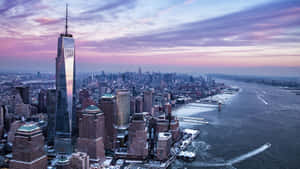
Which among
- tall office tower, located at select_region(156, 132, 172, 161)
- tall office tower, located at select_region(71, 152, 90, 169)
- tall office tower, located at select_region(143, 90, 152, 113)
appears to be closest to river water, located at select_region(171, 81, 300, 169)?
tall office tower, located at select_region(156, 132, 172, 161)

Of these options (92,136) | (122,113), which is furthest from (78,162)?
(122,113)

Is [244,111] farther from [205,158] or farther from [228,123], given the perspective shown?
[205,158]

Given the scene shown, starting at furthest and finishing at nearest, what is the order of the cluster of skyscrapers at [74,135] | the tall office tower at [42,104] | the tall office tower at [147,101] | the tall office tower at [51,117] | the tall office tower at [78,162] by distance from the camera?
the tall office tower at [147,101]
the tall office tower at [42,104]
the tall office tower at [51,117]
the cluster of skyscrapers at [74,135]
the tall office tower at [78,162]

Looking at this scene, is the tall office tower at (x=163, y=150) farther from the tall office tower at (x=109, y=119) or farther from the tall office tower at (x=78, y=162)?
the tall office tower at (x=78, y=162)

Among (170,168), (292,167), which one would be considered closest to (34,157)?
(170,168)

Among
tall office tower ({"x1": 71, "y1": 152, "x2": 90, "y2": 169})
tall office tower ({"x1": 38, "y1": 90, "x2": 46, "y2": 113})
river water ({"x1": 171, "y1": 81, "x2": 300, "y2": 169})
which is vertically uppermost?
tall office tower ({"x1": 38, "y1": 90, "x2": 46, "y2": 113})

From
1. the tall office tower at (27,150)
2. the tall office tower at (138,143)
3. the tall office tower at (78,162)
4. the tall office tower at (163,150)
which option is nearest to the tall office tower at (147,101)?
the tall office tower at (138,143)

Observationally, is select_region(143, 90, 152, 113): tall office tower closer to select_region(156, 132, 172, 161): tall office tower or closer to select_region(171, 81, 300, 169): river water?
select_region(171, 81, 300, 169): river water

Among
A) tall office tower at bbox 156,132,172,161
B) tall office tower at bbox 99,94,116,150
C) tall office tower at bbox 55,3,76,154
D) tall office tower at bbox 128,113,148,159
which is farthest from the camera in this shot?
tall office tower at bbox 99,94,116,150

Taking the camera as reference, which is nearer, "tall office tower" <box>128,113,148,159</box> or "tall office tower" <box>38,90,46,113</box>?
"tall office tower" <box>128,113,148,159</box>
